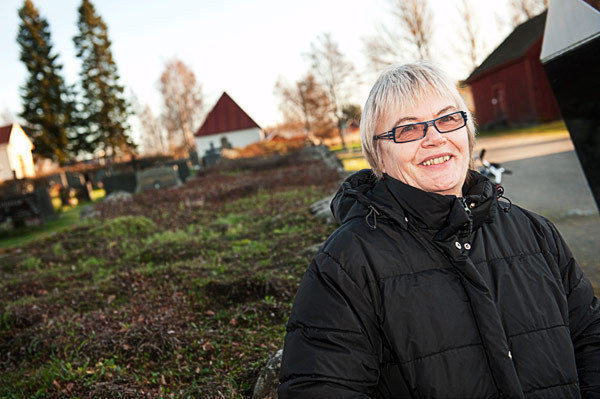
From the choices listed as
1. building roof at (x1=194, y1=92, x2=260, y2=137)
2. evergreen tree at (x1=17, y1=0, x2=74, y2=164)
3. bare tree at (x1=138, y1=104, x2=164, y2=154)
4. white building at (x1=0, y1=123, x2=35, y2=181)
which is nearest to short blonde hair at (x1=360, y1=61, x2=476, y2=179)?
evergreen tree at (x1=17, y1=0, x2=74, y2=164)

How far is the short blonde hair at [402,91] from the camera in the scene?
2.06 meters

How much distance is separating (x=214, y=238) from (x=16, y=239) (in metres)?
9.04

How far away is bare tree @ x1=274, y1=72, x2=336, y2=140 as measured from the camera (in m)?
53.8

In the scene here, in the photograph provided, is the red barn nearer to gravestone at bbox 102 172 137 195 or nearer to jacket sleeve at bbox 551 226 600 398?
gravestone at bbox 102 172 137 195

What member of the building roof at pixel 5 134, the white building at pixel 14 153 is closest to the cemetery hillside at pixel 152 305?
the white building at pixel 14 153

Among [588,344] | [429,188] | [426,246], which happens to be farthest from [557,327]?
[429,188]

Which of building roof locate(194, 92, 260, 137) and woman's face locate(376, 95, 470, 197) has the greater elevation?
building roof locate(194, 92, 260, 137)

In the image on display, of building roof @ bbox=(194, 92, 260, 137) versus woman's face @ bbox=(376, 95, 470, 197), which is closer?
woman's face @ bbox=(376, 95, 470, 197)

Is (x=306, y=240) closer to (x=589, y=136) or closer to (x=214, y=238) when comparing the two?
(x=214, y=238)

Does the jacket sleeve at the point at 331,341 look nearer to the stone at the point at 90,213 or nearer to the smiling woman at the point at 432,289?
the smiling woman at the point at 432,289

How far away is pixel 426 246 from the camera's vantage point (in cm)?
190

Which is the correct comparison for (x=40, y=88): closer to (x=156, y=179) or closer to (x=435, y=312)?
(x=156, y=179)

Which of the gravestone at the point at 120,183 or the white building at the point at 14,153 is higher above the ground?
the white building at the point at 14,153

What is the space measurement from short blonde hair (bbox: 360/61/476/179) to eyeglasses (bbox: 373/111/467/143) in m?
0.05
